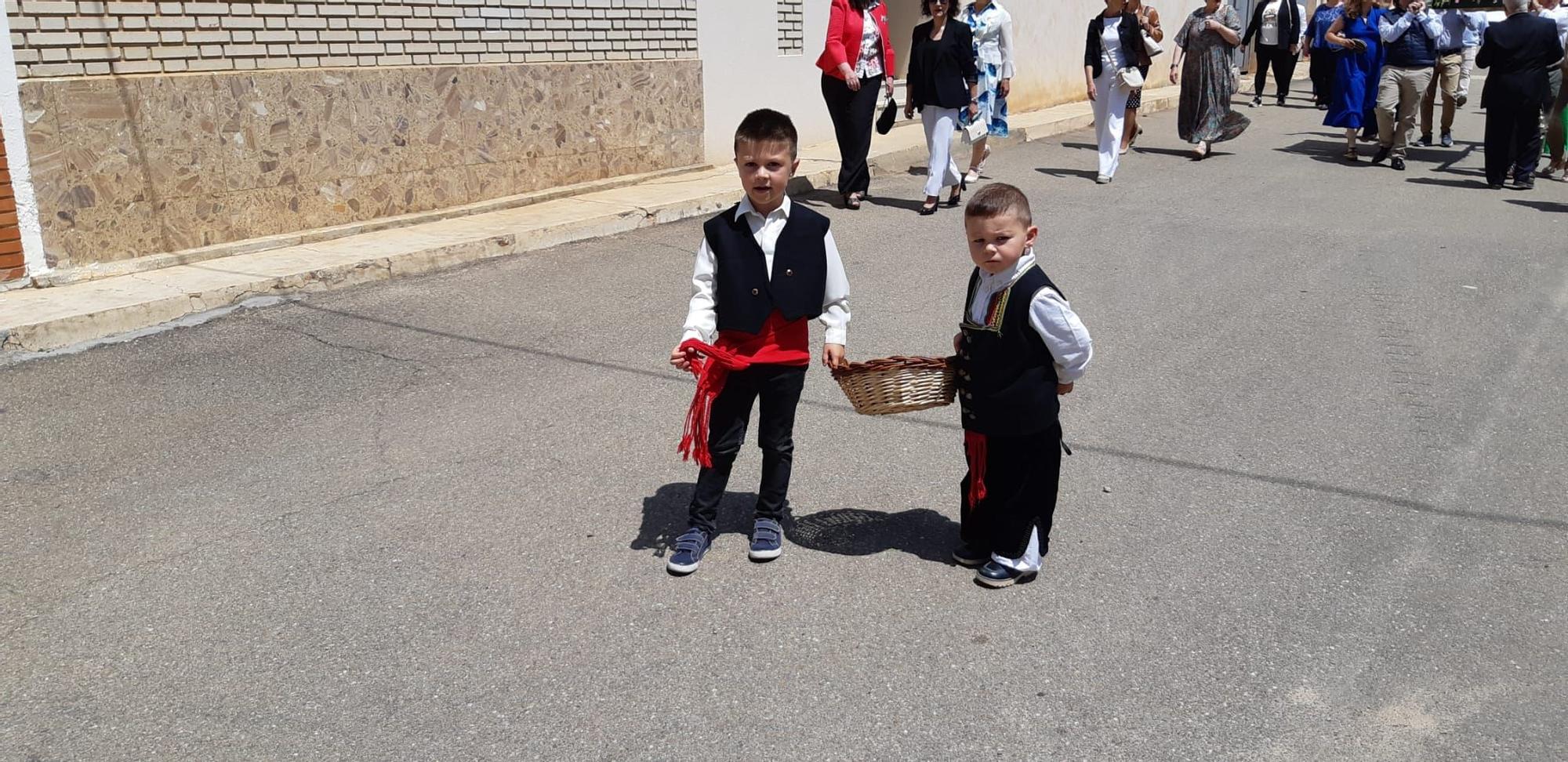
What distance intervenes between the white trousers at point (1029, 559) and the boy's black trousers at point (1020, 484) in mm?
16

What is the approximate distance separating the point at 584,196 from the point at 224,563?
6.79 metres

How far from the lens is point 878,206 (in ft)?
36.2

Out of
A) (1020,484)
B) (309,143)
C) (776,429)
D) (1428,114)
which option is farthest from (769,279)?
(1428,114)

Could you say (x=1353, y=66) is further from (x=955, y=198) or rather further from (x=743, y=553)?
(x=743, y=553)

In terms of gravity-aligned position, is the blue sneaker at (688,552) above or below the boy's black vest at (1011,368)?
below

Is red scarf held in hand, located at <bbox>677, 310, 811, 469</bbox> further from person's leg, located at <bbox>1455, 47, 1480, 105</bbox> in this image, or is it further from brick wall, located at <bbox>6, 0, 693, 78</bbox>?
person's leg, located at <bbox>1455, 47, 1480, 105</bbox>

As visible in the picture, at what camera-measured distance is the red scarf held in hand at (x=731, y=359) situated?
4.02 metres

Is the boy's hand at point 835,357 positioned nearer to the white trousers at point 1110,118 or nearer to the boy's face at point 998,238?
the boy's face at point 998,238

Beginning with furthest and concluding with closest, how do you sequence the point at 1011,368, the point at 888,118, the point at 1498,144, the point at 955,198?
the point at 1498,144 < the point at 888,118 < the point at 955,198 < the point at 1011,368

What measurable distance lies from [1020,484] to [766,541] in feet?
2.76

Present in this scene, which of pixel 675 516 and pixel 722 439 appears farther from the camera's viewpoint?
pixel 675 516

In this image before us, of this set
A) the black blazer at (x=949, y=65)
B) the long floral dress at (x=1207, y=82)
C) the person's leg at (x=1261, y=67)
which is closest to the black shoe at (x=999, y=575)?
the black blazer at (x=949, y=65)

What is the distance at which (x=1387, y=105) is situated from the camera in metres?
12.7

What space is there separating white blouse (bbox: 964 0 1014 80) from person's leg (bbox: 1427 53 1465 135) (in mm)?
5438
